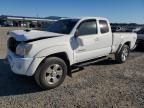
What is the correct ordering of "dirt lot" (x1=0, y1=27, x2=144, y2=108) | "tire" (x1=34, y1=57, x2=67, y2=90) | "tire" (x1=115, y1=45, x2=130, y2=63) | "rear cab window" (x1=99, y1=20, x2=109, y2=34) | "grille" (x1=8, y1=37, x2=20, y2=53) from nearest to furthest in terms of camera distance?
"dirt lot" (x1=0, y1=27, x2=144, y2=108) → "tire" (x1=34, y1=57, x2=67, y2=90) → "grille" (x1=8, y1=37, x2=20, y2=53) → "rear cab window" (x1=99, y1=20, x2=109, y2=34) → "tire" (x1=115, y1=45, x2=130, y2=63)

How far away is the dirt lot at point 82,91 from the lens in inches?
189

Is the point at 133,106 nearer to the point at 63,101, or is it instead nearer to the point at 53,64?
the point at 63,101

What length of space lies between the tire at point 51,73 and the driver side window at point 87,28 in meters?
1.27

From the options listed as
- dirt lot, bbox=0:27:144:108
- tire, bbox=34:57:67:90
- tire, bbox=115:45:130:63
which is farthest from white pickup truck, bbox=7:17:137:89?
tire, bbox=115:45:130:63

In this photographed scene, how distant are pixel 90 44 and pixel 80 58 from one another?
1.93ft

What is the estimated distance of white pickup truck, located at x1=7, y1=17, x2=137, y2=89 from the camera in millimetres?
5277

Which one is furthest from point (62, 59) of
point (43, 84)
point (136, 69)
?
point (136, 69)

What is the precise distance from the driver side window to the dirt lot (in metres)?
1.40

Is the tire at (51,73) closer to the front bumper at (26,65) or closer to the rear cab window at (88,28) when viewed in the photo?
the front bumper at (26,65)

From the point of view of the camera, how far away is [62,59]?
598 cm

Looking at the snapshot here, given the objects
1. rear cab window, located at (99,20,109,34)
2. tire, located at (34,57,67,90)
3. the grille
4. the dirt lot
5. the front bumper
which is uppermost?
rear cab window, located at (99,20,109,34)

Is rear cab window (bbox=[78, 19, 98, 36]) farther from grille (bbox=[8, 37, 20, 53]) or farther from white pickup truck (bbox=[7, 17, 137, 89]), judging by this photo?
grille (bbox=[8, 37, 20, 53])

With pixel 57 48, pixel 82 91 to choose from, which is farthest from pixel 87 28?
pixel 82 91

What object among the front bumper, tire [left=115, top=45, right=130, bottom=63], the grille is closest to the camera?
the front bumper
